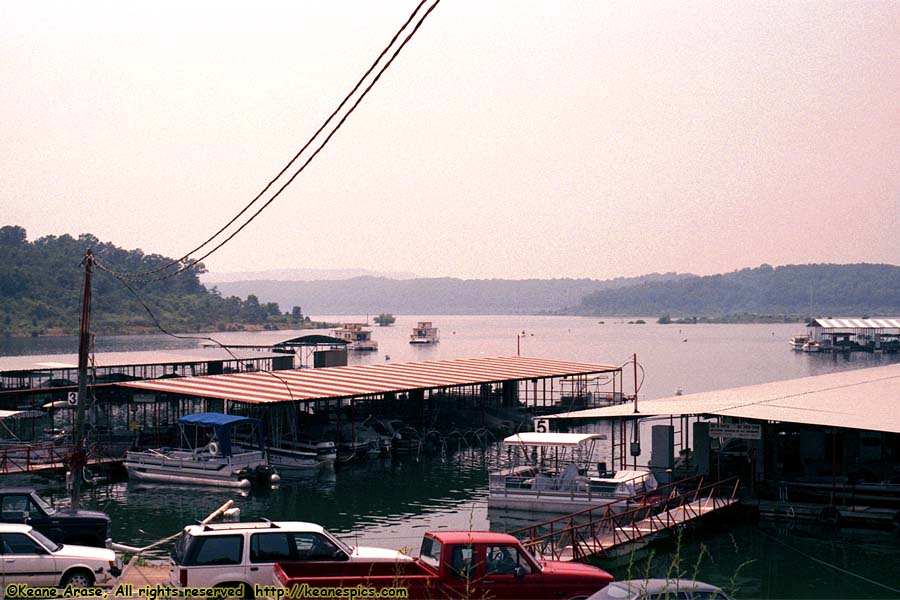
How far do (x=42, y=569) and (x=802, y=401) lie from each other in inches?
1124

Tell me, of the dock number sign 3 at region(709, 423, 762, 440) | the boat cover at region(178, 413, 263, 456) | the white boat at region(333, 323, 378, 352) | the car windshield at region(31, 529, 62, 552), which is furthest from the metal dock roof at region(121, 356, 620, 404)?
the white boat at region(333, 323, 378, 352)

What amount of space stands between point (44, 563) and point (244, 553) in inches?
154

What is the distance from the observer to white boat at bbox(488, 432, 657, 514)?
3403cm

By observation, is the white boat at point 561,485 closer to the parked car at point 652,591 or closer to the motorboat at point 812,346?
the parked car at point 652,591

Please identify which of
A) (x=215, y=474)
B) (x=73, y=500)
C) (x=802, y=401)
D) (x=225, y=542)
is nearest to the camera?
(x=225, y=542)

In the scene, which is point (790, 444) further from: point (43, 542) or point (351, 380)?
point (43, 542)

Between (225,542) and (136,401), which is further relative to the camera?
(136,401)

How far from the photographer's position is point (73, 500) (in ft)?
82.6

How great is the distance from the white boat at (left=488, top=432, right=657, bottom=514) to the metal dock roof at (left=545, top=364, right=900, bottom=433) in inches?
67.8

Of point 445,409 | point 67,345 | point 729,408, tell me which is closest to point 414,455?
point 445,409

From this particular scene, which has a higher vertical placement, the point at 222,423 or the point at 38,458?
the point at 222,423

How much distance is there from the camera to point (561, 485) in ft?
114

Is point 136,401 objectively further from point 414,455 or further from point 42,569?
point 42,569

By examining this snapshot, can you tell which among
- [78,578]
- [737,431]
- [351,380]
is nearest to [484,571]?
Answer: [78,578]
